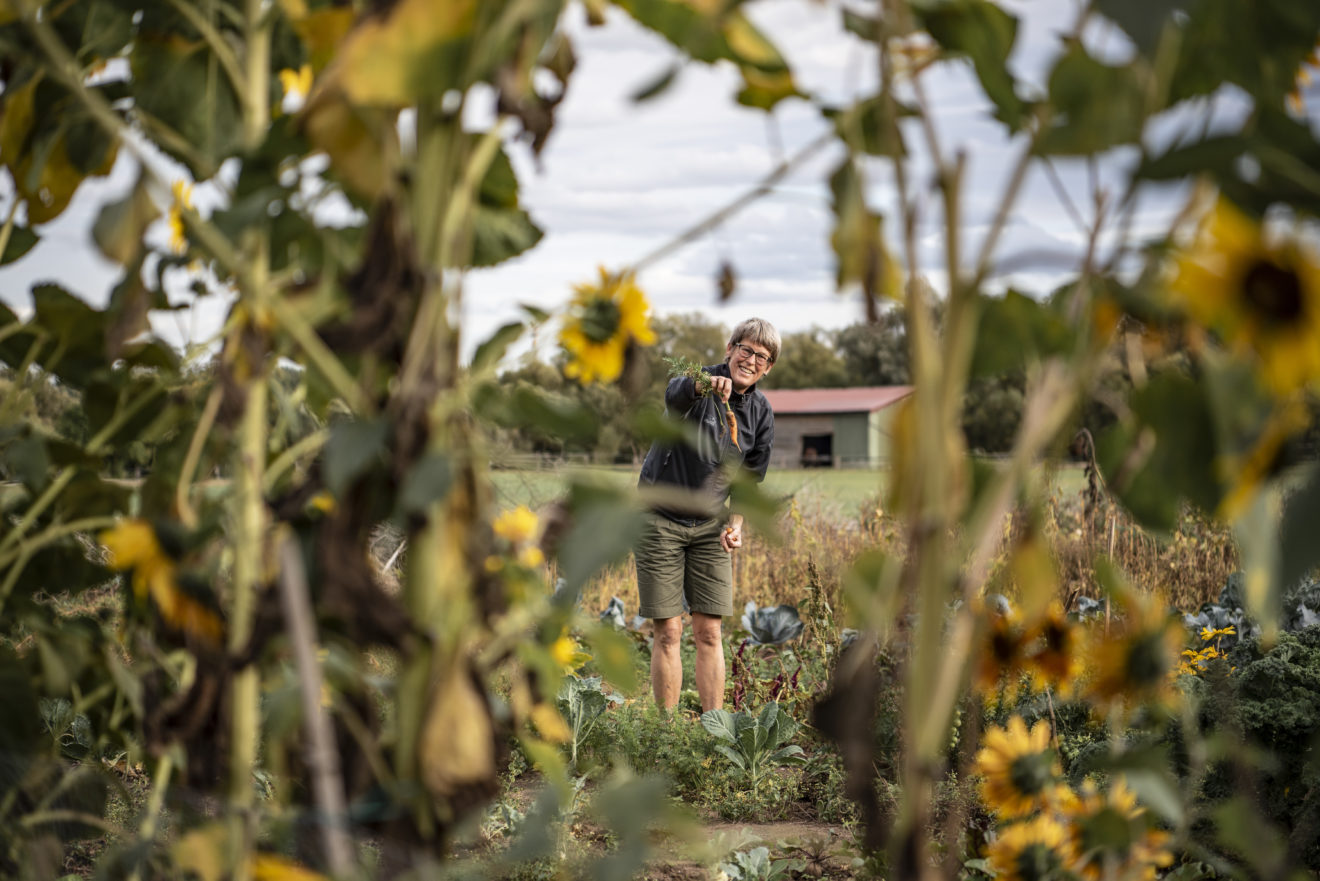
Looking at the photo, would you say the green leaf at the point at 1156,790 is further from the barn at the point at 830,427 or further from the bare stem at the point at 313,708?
the barn at the point at 830,427

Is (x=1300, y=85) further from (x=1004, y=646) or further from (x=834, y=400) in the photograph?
(x=834, y=400)

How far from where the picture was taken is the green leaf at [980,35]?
0.61 metres

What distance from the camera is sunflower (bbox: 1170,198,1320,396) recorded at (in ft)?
1.73

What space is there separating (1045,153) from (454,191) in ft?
1.10

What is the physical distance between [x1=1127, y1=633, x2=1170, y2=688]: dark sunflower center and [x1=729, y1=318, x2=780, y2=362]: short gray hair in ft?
10.8

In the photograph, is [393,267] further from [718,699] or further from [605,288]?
[718,699]

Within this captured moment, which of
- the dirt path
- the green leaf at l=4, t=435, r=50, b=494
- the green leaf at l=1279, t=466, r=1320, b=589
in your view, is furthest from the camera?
the dirt path

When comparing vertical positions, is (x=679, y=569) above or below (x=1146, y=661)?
below

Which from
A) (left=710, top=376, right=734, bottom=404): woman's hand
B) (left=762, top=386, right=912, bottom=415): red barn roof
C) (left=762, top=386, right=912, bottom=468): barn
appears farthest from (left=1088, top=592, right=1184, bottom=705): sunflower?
(left=762, top=386, right=912, bottom=415): red barn roof

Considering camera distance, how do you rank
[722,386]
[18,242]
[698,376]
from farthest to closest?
1. [722,386]
2. [698,376]
3. [18,242]

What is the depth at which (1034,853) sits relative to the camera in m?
1.00

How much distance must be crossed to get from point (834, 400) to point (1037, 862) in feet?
146

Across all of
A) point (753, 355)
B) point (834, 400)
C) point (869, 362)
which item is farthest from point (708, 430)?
point (869, 362)

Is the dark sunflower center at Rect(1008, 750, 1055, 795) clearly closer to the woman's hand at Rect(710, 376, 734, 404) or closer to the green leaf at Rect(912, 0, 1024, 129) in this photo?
the green leaf at Rect(912, 0, 1024, 129)
